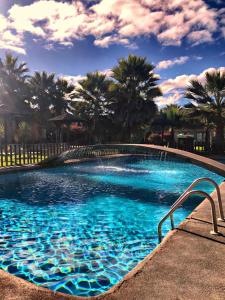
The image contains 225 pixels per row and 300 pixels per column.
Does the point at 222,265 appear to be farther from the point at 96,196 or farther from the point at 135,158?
the point at 135,158

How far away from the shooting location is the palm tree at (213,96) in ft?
70.8

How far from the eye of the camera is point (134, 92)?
88.0 ft

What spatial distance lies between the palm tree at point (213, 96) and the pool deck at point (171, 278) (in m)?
20.6

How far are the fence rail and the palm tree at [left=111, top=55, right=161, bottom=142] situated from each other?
10087mm

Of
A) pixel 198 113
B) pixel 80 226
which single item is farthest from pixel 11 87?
pixel 80 226

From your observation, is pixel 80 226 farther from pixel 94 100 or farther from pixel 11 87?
pixel 11 87

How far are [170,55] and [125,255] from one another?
18.2m

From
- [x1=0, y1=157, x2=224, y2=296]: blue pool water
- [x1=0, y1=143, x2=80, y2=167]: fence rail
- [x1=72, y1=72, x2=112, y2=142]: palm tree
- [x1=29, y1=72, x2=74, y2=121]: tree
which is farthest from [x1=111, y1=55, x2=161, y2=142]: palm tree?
[x1=0, y1=157, x2=224, y2=296]: blue pool water

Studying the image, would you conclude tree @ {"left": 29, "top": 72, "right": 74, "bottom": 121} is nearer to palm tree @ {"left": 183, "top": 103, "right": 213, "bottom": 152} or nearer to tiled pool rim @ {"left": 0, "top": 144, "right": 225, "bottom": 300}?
palm tree @ {"left": 183, "top": 103, "right": 213, "bottom": 152}

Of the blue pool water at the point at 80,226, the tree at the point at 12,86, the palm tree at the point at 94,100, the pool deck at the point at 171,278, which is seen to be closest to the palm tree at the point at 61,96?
the tree at the point at 12,86

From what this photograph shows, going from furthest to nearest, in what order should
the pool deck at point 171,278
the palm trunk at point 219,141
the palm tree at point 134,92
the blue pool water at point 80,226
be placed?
1. the palm tree at point 134,92
2. the palm trunk at point 219,141
3. the blue pool water at point 80,226
4. the pool deck at point 171,278

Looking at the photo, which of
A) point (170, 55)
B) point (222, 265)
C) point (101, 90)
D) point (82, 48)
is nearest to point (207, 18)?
point (170, 55)

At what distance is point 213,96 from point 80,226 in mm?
19959

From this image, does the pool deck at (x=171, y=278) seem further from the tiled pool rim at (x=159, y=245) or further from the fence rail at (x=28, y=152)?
the fence rail at (x=28, y=152)
